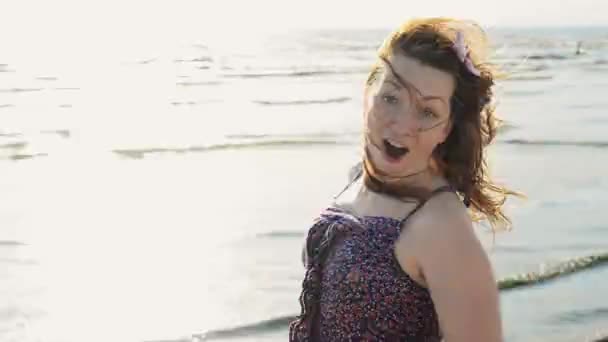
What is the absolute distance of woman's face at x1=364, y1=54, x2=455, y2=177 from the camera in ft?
7.45

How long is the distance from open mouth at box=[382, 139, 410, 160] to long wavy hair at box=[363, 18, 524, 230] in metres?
0.08

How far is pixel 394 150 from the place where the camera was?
2311mm

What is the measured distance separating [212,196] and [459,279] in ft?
27.6

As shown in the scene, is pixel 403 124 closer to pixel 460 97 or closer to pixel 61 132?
pixel 460 97

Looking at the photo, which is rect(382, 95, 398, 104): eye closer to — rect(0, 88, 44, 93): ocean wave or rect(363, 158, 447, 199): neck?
rect(363, 158, 447, 199): neck

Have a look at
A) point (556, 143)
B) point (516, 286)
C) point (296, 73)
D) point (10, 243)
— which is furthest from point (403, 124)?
point (296, 73)

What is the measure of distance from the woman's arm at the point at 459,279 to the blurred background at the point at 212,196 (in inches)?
21.8

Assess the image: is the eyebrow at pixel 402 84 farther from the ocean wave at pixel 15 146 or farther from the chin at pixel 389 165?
the ocean wave at pixel 15 146

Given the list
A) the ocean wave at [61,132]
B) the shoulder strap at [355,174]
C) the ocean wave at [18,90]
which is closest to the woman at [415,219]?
the shoulder strap at [355,174]

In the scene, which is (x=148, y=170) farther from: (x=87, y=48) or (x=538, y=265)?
(x=87, y=48)

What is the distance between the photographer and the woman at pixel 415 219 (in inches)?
85.3

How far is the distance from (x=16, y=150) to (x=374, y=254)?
13.1 m

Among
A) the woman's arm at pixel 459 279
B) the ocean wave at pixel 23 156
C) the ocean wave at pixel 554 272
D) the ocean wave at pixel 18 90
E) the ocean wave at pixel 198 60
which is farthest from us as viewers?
the ocean wave at pixel 198 60

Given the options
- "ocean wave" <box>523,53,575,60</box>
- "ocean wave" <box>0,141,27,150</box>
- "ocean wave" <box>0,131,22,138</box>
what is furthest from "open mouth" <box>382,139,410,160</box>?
"ocean wave" <box>523,53,575,60</box>
